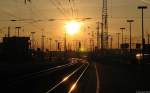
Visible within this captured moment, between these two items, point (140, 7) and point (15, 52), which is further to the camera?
point (15, 52)

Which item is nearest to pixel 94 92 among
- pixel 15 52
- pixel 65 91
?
pixel 65 91

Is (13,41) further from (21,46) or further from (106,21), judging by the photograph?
(106,21)

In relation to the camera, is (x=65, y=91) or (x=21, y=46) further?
(x=21, y=46)

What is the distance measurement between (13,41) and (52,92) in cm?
9092

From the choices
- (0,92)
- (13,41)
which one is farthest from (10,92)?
(13,41)

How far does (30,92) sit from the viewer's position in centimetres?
2333

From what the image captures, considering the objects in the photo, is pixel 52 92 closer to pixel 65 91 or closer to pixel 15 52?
pixel 65 91

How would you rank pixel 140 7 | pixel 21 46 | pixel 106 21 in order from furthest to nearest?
pixel 21 46 → pixel 106 21 → pixel 140 7

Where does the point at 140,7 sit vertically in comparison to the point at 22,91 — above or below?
above

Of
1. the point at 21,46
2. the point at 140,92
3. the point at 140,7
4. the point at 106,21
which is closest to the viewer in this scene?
the point at 140,92

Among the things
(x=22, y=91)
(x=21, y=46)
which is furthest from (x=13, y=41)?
(x=22, y=91)

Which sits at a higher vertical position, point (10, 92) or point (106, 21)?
point (106, 21)

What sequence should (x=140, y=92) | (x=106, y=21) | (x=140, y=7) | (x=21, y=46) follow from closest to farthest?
(x=140, y=92) < (x=140, y=7) < (x=106, y=21) < (x=21, y=46)

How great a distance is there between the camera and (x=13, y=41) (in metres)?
113
